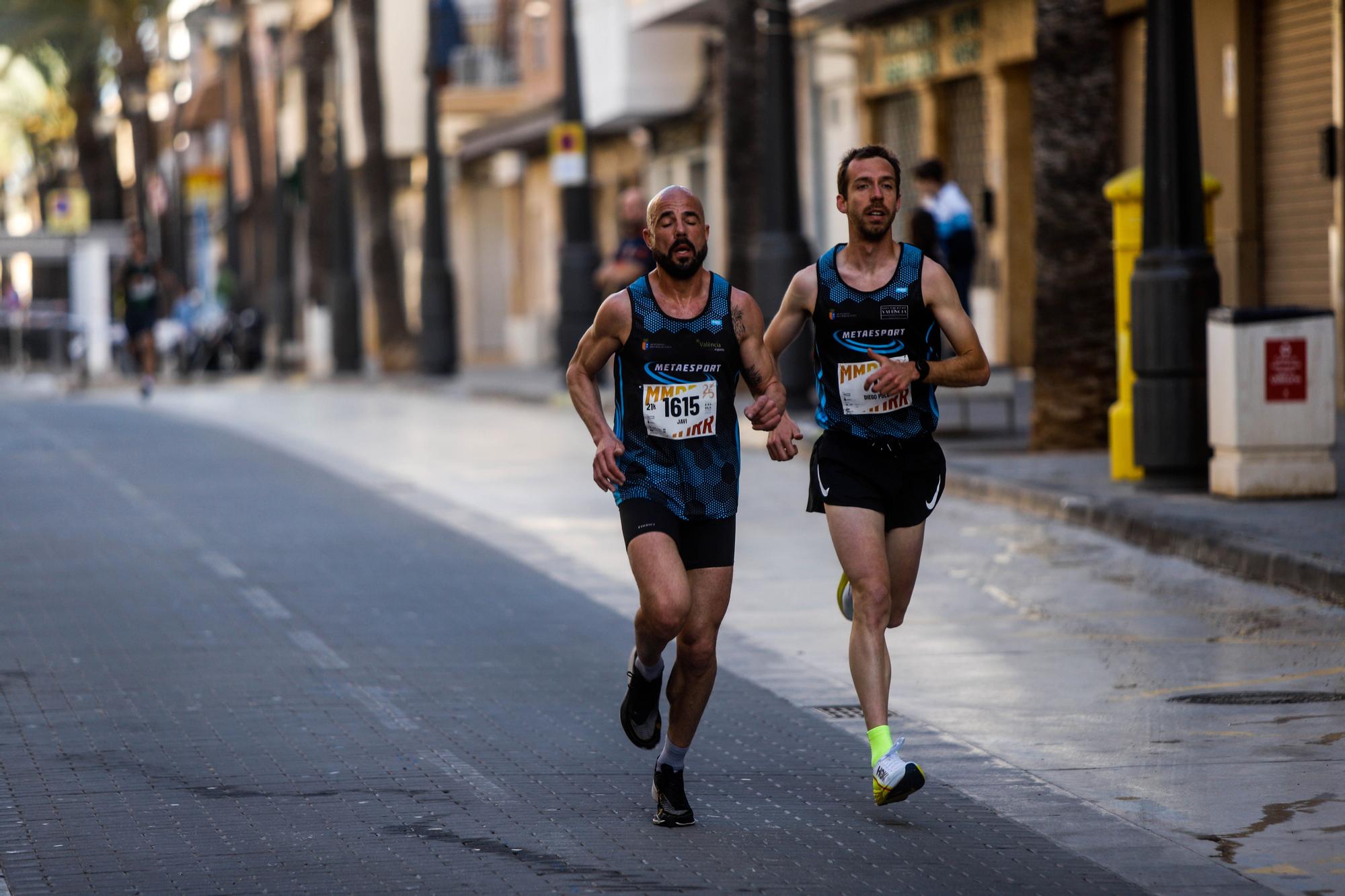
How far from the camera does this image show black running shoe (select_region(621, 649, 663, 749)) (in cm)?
689

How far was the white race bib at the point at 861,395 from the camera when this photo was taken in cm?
695

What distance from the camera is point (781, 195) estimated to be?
69.8 ft

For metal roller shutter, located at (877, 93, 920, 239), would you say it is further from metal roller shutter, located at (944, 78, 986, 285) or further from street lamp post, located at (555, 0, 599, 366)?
street lamp post, located at (555, 0, 599, 366)

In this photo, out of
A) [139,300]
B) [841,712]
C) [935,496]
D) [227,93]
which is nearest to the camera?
[935,496]

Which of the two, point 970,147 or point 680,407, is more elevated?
point 970,147

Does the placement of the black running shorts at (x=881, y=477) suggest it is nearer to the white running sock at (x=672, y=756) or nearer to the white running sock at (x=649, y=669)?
the white running sock at (x=649, y=669)

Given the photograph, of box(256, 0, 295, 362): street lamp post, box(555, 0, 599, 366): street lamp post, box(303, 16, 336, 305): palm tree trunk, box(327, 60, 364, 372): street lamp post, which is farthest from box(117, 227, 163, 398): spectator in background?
box(256, 0, 295, 362): street lamp post

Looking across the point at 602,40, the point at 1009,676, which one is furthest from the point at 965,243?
the point at 602,40

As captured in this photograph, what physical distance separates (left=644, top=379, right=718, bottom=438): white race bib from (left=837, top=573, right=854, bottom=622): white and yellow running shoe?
673mm

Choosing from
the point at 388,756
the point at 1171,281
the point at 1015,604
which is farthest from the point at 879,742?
the point at 1171,281

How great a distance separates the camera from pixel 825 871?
5.91m

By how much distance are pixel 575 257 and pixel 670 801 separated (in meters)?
24.2

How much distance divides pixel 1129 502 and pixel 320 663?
18.6 feet

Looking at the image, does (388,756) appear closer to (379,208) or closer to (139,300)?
(139,300)
